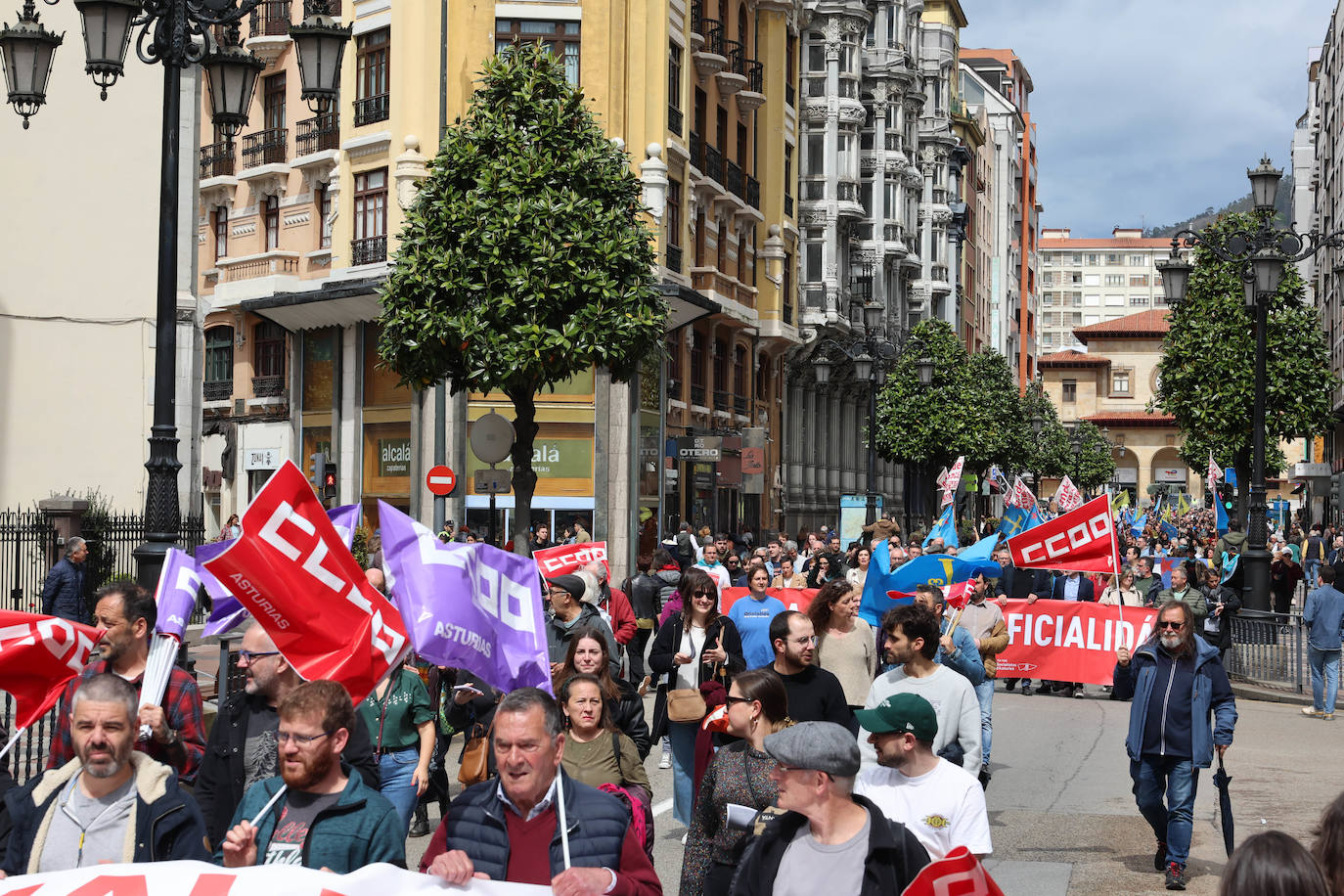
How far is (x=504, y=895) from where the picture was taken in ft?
15.9

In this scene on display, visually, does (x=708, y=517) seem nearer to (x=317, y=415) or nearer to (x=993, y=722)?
(x=317, y=415)

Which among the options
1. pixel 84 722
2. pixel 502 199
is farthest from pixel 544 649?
pixel 502 199

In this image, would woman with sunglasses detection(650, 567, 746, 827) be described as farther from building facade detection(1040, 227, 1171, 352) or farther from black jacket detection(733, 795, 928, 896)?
building facade detection(1040, 227, 1171, 352)

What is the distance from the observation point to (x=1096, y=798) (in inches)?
518

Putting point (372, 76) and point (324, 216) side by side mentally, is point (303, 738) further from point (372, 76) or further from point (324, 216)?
point (324, 216)

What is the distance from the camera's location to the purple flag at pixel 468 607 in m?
Result: 7.27

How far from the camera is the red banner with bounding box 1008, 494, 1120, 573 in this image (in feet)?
55.4

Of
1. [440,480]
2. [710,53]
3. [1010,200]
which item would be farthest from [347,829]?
[1010,200]

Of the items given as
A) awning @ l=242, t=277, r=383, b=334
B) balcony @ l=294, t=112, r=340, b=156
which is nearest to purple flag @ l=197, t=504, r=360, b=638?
awning @ l=242, t=277, r=383, b=334

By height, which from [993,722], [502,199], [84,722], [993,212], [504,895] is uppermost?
[993,212]

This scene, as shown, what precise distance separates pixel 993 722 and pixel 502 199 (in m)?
11.7

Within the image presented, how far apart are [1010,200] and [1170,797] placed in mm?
115243

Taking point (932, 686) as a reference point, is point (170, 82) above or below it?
above

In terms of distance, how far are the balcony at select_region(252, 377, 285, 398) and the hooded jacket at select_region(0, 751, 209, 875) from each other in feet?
123
